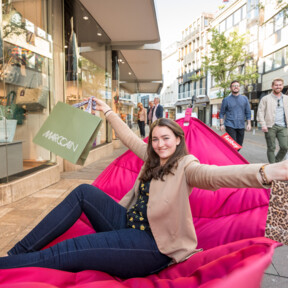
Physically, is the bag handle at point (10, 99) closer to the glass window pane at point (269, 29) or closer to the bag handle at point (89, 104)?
the bag handle at point (89, 104)

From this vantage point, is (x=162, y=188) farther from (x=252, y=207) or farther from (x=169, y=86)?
(x=169, y=86)

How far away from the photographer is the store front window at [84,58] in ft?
20.0

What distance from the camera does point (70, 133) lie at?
2.17 metres

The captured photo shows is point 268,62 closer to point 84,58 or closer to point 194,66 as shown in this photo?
point 84,58

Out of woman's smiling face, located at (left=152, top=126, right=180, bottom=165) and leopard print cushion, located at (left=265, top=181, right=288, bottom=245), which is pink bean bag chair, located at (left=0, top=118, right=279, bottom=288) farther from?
woman's smiling face, located at (left=152, top=126, right=180, bottom=165)

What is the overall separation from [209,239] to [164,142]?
79 centimetres

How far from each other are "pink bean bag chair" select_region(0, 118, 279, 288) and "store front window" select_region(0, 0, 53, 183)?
196cm

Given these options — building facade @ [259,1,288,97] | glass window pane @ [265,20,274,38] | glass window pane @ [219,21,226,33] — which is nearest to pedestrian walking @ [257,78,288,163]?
building facade @ [259,1,288,97]

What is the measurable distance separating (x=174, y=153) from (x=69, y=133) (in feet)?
2.79

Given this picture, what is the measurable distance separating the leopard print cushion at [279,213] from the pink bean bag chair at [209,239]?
0.05m

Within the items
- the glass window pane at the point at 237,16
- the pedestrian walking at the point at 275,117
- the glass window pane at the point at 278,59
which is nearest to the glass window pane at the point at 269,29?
the glass window pane at the point at 278,59

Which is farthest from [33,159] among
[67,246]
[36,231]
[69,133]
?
[67,246]

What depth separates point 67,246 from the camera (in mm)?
1582

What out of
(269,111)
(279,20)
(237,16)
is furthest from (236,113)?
(237,16)
